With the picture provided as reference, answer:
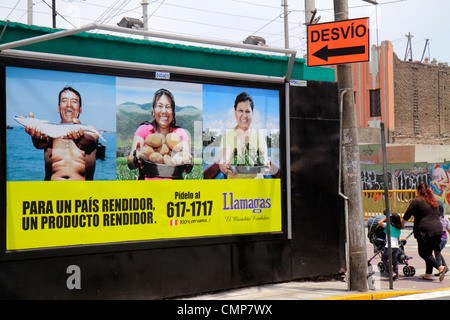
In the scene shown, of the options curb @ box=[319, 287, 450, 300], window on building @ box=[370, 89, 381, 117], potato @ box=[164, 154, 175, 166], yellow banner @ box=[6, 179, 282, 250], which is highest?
window on building @ box=[370, 89, 381, 117]

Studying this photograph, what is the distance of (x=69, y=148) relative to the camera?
26.1 feet

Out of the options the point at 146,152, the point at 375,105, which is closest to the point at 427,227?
the point at 146,152

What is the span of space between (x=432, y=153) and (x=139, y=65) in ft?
98.2

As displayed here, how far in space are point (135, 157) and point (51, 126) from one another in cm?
139

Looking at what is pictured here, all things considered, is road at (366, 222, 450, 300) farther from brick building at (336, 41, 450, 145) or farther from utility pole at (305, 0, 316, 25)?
brick building at (336, 41, 450, 145)

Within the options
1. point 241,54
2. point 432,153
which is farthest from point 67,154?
point 432,153

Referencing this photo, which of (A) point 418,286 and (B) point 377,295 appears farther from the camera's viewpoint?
(A) point 418,286

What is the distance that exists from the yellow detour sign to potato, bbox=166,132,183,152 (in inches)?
105

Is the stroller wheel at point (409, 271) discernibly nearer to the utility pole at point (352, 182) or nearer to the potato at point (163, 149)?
the utility pole at point (352, 182)

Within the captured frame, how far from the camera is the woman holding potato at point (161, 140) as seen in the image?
8.58m

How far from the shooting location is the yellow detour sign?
8977mm

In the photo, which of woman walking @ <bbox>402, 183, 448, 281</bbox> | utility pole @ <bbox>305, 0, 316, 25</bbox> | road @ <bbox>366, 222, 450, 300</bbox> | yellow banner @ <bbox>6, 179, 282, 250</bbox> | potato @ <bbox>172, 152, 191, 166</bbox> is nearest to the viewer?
yellow banner @ <bbox>6, 179, 282, 250</bbox>

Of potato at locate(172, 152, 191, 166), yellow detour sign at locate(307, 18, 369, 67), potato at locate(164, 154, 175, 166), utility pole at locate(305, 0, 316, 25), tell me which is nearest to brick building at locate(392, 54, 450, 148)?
utility pole at locate(305, 0, 316, 25)

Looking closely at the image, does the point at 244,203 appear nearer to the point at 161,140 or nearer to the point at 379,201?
the point at 161,140
